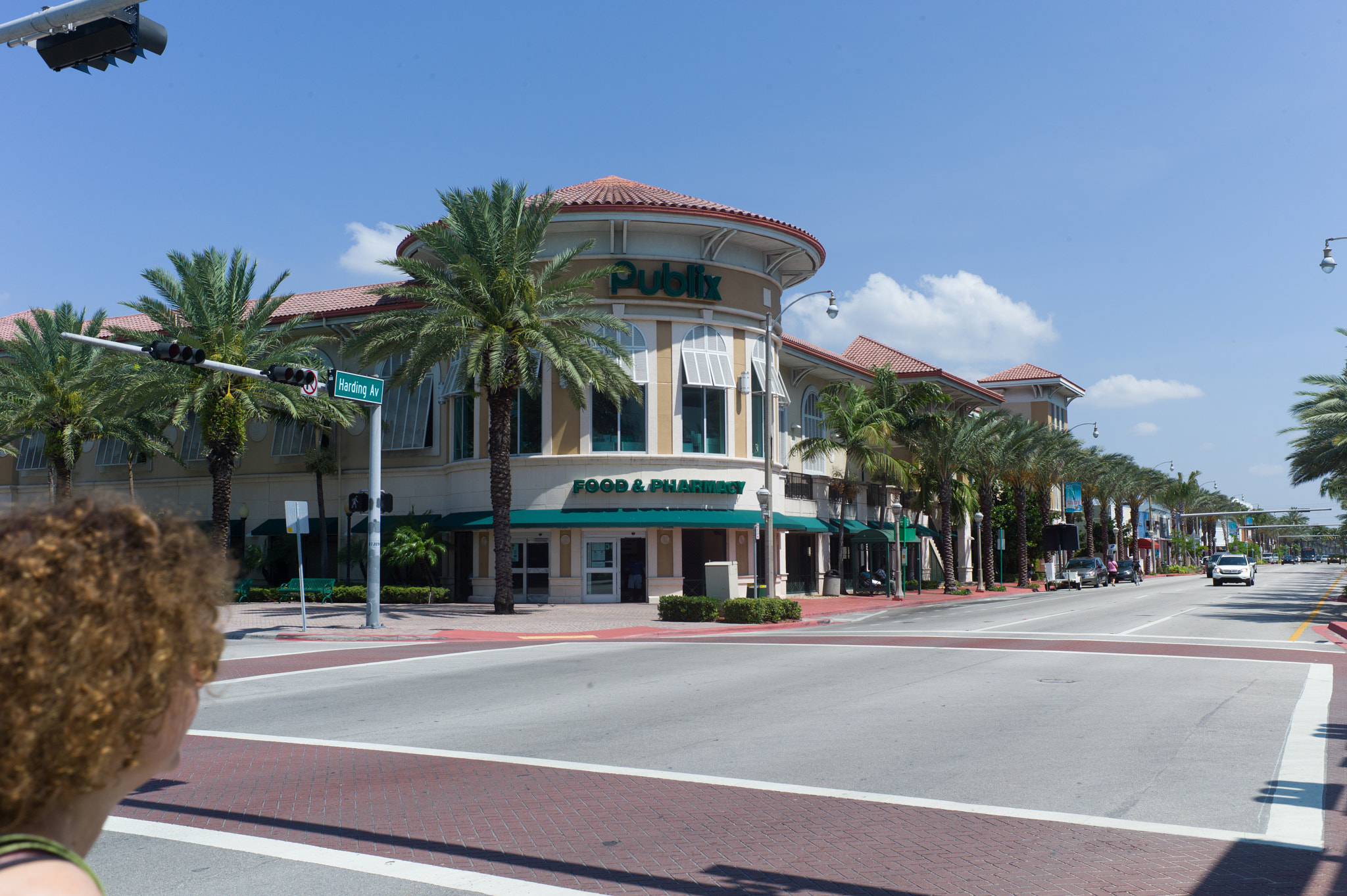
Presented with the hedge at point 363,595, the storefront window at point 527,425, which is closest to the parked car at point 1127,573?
the storefront window at point 527,425

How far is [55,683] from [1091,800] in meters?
7.03

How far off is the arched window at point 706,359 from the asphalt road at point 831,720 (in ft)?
53.7

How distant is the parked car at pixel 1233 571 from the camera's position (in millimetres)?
55500

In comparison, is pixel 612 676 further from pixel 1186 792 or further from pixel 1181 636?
pixel 1181 636

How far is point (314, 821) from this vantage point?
261 inches

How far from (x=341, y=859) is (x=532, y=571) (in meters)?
28.8

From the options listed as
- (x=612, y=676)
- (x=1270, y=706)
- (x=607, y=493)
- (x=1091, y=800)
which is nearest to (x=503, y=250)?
(x=607, y=493)

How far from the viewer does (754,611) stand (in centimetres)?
2611

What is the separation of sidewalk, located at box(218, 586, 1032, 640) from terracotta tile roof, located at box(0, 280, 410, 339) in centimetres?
1116

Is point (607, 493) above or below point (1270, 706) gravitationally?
above

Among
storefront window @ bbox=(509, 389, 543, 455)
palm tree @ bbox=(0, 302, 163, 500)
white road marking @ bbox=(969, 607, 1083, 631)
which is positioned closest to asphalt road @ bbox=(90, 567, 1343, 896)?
white road marking @ bbox=(969, 607, 1083, 631)

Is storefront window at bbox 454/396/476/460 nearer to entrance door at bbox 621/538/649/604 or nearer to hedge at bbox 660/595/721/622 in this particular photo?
entrance door at bbox 621/538/649/604

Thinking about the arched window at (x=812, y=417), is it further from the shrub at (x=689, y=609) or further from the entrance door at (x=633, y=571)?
the shrub at (x=689, y=609)

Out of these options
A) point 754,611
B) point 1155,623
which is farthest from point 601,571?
point 1155,623
